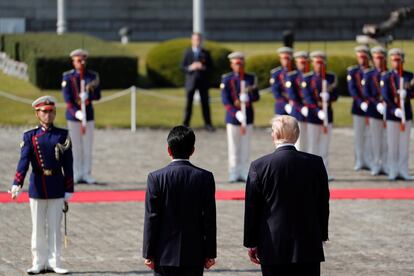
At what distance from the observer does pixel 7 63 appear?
35188 mm

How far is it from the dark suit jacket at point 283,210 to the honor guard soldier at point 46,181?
360cm

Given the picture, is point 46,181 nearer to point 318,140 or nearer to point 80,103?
point 80,103

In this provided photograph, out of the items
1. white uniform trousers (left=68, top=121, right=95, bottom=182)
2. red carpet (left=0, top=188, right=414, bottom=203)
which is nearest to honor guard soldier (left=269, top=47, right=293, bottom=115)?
red carpet (left=0, top=188, right=414, bottom=203)

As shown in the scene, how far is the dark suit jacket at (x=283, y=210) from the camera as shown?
9312 millimetres

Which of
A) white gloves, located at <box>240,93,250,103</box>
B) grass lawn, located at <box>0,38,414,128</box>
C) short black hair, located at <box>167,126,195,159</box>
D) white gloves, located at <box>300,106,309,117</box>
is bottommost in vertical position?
grass lawn, located at <box>0,38,414,128</box>

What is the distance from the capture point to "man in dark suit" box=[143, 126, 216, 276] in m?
9.34

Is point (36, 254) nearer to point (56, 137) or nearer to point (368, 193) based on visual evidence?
point (56, 137)

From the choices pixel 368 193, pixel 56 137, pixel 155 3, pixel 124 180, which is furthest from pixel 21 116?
pixel 155 3

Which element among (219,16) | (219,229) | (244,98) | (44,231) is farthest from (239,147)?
(219,16)

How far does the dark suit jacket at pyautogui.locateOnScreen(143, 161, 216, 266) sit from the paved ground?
321 cm

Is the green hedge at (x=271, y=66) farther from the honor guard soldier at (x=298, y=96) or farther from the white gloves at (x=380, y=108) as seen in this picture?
the honor guard soldier at (x=298, y=96)

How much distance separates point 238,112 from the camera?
19141 mm

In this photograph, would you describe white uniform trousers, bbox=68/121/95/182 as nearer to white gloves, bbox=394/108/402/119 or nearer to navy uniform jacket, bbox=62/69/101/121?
navy uniform jacket, bbox=62/69/101/121

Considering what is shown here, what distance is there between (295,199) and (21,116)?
17.6 meters
